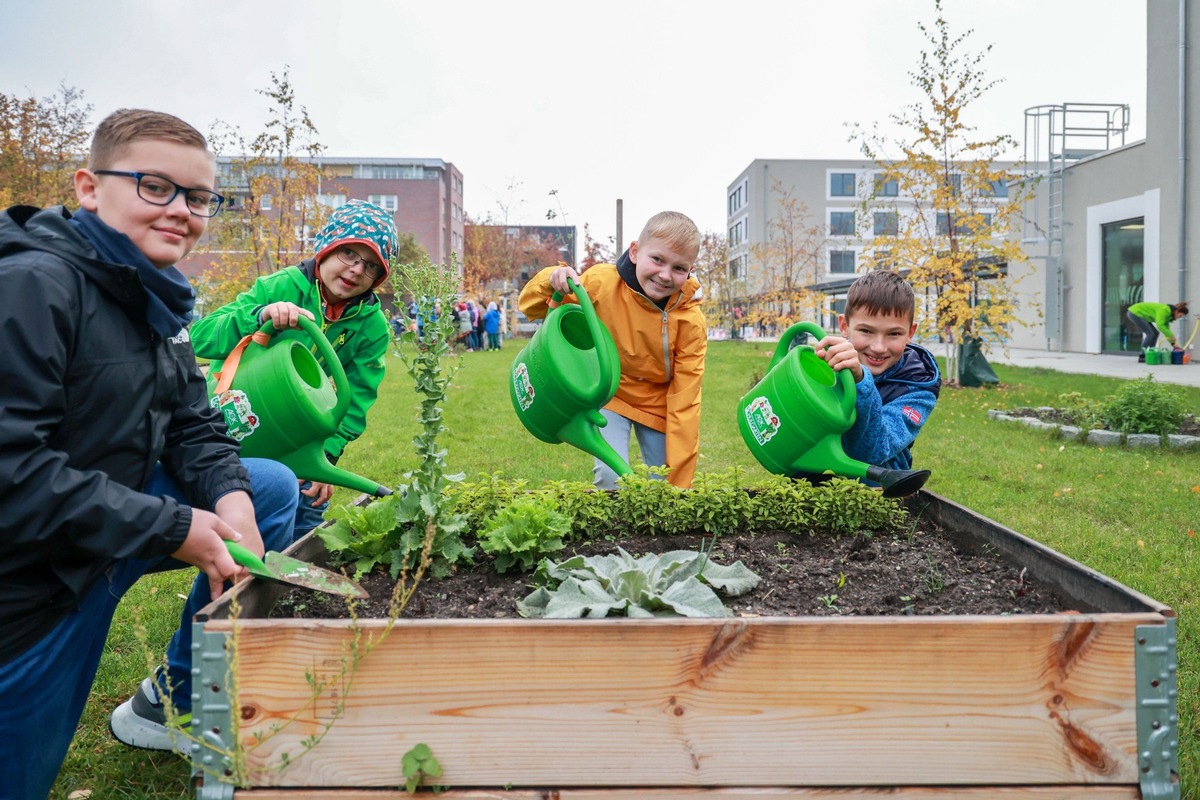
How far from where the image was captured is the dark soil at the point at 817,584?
153cm

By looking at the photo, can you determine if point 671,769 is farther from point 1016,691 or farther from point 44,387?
point 44,387

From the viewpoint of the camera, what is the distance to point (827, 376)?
7.00 feet

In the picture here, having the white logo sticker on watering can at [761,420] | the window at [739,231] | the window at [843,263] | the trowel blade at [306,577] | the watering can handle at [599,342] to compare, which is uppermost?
the window at [739,231]

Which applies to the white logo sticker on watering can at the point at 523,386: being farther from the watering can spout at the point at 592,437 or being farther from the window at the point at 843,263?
the window at the point at 843,263

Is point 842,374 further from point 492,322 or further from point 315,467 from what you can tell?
point 492,322

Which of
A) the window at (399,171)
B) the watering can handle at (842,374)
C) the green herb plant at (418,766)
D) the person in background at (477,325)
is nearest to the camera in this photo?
the green herb plant at (418,766)

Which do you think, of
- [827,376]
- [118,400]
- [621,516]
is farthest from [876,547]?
[118,400]

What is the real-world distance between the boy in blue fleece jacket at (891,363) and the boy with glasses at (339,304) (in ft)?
4.54

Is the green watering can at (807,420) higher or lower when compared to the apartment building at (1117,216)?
lower

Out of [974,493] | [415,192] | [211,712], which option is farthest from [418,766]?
[415,192]

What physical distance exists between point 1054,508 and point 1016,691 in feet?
9.84

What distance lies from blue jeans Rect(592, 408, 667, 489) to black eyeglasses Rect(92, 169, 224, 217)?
158cm

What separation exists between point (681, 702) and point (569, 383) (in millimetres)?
926

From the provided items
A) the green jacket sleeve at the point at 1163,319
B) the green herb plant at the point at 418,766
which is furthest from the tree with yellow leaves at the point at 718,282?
the green herb plant at the point at 418,766
